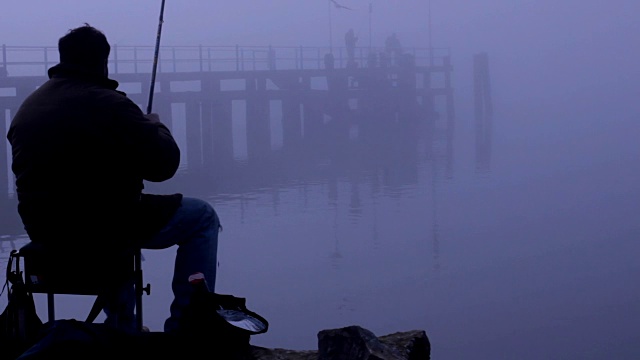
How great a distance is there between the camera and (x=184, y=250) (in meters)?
2.86

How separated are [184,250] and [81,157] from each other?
438 mm

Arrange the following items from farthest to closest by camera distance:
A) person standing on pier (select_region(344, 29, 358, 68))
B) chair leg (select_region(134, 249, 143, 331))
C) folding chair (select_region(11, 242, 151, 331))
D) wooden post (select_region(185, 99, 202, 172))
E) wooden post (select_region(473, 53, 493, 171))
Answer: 1. wooden post (select_region(473, 53, 493, 171))
2. person standing on pier (select_region(344, 29, 358, 68))
3. wooden post (select_region(185, 99, 202, 172))
4. chair leg (select_region(134, 249, 143, 331))
5. folding chair (select_region(11, 242, 151, 331))

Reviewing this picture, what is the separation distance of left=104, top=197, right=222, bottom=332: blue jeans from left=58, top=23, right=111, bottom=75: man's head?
47cm

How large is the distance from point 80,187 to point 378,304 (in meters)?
6.56

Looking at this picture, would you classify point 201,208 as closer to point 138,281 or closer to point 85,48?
point 138,281

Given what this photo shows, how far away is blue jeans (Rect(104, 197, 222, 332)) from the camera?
2787 mm

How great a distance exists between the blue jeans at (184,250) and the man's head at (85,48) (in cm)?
47

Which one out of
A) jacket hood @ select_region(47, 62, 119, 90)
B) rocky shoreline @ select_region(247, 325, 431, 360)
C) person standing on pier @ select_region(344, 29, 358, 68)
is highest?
person standing on pier @ select_region(344, 29, 358, 68)

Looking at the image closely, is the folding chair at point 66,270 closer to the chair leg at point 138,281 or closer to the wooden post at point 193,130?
the chair leg at point 138,281

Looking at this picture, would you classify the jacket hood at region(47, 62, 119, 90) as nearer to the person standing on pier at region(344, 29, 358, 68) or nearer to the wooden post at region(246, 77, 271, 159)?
the wooden post at region(246, 77, 271, 159)

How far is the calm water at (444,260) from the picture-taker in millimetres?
8188

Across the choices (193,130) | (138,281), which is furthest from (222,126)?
(138,281)

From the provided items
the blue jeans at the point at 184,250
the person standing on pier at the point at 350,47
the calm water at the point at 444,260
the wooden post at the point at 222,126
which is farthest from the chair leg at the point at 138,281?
the person standing on pier at the point at 350,47

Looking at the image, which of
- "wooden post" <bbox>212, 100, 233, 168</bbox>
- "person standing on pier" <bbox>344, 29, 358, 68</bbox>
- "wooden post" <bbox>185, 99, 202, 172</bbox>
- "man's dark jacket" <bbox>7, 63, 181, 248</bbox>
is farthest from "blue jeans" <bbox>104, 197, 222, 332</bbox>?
"person standing on pier" <bbox>344, 29, 358, 68</bbox>
